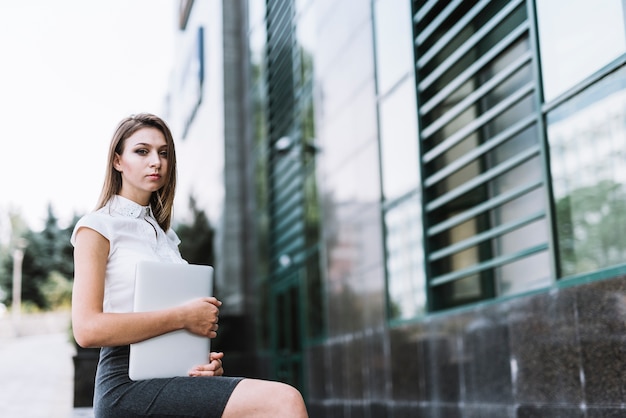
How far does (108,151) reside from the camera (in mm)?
2232

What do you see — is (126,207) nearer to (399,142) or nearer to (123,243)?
(123,243)

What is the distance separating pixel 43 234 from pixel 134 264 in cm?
6165

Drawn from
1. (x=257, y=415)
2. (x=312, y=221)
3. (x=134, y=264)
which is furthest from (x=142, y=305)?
(x=312, y=221)

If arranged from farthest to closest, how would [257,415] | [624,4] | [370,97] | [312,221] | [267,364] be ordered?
[267,364]
[312,221]
[370,97]
[624,4]
[257,415]

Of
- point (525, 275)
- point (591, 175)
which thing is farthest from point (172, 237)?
point (525, 275)

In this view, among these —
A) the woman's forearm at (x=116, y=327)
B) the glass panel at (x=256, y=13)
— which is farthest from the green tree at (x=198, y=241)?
the woman's forearm at (x=116, y=327)

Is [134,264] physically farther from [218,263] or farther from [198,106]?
[198,106]

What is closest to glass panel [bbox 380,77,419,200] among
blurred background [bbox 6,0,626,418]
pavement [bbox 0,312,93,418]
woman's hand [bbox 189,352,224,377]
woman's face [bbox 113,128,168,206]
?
blurred background [bbox 6,0,626,418]

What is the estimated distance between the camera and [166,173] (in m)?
2.27

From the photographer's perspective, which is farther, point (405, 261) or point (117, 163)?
point (405, 261)

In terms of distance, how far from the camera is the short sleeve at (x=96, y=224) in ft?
6.70

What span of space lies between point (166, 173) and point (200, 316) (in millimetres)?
416

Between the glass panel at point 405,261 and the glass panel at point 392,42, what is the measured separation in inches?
52.1

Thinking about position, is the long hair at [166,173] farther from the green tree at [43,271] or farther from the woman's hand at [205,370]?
the green tree at [43,271]
